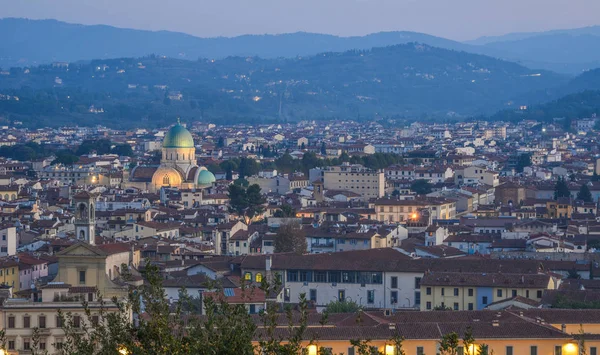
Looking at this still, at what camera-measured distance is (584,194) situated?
201ft

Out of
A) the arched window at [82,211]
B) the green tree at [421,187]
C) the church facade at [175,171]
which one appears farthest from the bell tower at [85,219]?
the church facade at [175,171]

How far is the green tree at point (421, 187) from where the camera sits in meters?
67.8

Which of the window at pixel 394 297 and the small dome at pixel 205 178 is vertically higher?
the small dome at pixel 205 178

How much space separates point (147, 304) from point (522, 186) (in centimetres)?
5319

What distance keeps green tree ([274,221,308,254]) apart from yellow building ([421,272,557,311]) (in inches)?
356

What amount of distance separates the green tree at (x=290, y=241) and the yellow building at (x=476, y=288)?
9.04 m

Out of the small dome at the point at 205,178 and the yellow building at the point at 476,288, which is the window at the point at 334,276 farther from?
the small dome at the point at 205,178

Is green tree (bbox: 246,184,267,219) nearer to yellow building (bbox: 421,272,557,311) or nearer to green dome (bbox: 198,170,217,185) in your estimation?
green dome (bbox: 198,170,217,185)

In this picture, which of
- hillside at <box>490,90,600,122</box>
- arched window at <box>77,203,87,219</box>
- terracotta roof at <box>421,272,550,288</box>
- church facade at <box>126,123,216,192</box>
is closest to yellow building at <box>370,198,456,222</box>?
church facade at <box>126,123,216,192</box>

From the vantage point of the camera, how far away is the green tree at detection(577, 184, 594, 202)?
2387 inches

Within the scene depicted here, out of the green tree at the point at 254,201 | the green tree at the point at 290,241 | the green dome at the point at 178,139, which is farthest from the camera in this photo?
the green dome at the point at 178,139

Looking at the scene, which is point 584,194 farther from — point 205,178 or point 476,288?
point 476,288

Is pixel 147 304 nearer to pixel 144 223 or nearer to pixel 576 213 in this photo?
pixel 144 223

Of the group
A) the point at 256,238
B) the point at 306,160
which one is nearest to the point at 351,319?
Result: the point at 256,238
